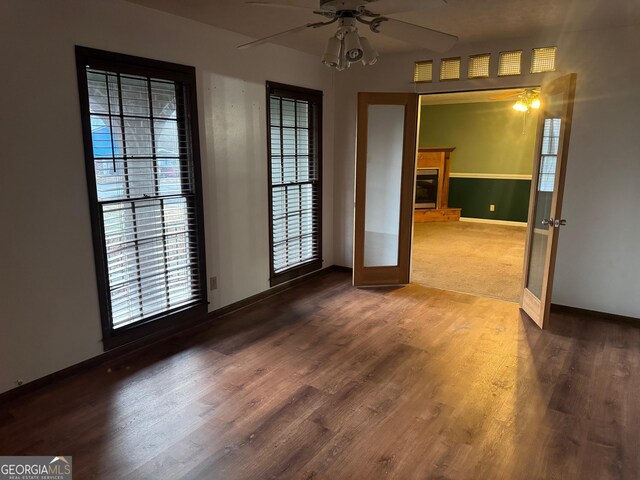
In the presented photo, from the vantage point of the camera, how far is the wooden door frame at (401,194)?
445 cm

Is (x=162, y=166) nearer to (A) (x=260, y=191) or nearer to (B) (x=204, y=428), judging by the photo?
(A) (x=260, y=191)

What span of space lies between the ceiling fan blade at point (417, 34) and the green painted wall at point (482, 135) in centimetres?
631

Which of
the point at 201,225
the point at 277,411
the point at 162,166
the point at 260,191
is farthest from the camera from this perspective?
the point at 260,191

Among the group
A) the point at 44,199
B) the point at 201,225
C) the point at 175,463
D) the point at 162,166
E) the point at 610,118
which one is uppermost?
the point at 610,118

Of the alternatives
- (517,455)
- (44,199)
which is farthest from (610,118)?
(44,199)

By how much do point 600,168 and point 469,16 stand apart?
175 cm

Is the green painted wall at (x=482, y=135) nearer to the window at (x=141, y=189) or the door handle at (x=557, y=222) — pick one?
the door handle at (x=557, y=222)

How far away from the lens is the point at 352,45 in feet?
6.87

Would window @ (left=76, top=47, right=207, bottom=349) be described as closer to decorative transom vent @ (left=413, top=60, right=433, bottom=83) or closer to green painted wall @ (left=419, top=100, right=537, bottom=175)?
decorative transom vent @ (left=413, top=60, right=433, bottom=83)

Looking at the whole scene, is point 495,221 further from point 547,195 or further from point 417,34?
point 417,34

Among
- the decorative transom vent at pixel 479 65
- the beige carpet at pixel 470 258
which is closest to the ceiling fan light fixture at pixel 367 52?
the decorative transom vent at pixel 479 65

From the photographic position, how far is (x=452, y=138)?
344 inches

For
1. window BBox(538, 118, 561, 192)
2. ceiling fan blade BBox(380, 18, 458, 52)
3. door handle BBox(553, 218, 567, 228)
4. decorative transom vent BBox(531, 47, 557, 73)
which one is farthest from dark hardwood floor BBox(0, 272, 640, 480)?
decorative transom vent BBox(531, 47, 557, 73)

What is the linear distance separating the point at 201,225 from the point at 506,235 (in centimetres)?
573
